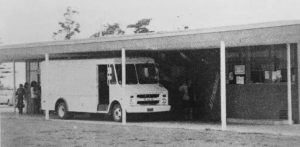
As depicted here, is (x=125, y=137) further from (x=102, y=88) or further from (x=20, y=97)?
(x=20, y=97)

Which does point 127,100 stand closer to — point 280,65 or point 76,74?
point 76,74

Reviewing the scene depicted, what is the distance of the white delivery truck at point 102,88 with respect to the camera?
72.1 ft

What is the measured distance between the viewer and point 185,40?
19516mm

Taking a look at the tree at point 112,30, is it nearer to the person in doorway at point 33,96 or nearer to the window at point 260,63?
the person in doorway at point 33,96

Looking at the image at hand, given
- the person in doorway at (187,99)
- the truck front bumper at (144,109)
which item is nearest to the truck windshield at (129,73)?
the truck front bumper at (144,109)

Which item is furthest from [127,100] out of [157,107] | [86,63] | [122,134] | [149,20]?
[149,20]

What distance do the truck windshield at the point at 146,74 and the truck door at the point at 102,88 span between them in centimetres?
135

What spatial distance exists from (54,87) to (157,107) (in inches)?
209

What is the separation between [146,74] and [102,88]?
6.02 feet

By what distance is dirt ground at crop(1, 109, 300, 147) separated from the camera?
15.0m

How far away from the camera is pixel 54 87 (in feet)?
82.4

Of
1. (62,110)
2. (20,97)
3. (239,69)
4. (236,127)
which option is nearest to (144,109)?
(239,69)

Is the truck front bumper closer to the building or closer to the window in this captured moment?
the building

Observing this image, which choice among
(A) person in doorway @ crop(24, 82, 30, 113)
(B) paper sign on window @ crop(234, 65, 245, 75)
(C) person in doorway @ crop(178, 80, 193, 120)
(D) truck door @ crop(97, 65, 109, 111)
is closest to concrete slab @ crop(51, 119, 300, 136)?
(C) person in doorway @ crop(178, 80, 193, 120)
